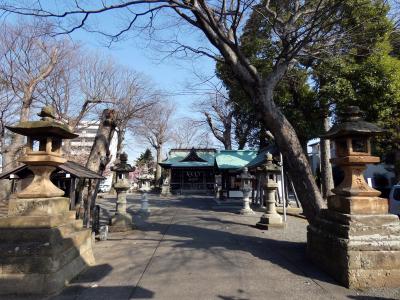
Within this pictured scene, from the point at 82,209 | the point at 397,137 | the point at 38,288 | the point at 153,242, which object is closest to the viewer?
the point at 38,288

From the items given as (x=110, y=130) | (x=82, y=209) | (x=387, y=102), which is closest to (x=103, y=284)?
(x=82, y=209)

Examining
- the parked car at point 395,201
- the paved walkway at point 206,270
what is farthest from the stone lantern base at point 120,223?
the parked car at point 395,201

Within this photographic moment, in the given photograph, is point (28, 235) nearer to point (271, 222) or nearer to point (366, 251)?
point (366, 251)

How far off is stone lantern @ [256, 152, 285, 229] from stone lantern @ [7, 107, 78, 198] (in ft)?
26.0

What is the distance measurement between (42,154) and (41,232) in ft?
5.19

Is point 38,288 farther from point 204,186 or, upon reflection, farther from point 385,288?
point 204,186

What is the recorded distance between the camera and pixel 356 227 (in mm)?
5941

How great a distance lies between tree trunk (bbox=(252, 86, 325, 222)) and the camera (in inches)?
331

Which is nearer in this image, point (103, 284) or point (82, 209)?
point (103, 284)

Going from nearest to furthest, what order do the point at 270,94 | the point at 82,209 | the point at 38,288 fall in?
the point at 38,288 < the point at 270,94 < the point at 82,209

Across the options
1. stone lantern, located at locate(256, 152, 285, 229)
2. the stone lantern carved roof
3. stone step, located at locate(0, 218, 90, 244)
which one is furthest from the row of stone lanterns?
stone step, located at locate(0, 218, 90, 244)

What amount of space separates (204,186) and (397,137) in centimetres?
2465

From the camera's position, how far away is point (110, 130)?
12531 mm

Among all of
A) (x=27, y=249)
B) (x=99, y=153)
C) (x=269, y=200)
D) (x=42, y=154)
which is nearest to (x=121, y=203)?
(x=99, y=153)
